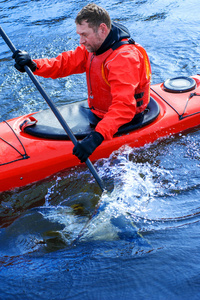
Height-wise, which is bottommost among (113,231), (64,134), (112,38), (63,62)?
(113,231)

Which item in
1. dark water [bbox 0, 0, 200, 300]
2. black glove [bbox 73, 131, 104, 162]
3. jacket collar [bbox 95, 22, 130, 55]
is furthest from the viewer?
jacket collar [bbox 95, 22, 130, 55]

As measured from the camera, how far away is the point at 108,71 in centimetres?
Answer: 272

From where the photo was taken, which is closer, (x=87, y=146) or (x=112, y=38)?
(x=87, y=146)

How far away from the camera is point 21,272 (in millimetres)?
2373

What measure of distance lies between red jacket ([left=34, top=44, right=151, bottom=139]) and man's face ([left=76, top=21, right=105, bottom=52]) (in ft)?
0.34

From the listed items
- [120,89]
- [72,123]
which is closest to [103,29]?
[120,89]

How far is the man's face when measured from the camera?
Answer: 257cm

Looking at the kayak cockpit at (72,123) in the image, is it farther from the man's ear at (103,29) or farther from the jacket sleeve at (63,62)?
the man's ear at (103,29)

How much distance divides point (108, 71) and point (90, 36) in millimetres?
309

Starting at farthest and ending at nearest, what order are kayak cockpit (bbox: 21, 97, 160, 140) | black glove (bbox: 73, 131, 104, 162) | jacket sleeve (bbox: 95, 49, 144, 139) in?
1. kayak cockpit (bbox: 21, 97, 160, 140)
2. jacket sleeve (bbox: 95, 49, 144, 139)
3. black glove (bbox: 73, 131, 104, 162)

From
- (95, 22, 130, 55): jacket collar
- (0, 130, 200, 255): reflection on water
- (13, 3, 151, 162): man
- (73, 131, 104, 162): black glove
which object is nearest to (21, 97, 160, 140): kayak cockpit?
(13, 3, 151, 162): man

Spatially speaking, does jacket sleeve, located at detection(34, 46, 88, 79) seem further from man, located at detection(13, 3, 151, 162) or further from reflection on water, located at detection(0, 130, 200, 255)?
reflection on water, located at detection(0, 130, 200, 255)

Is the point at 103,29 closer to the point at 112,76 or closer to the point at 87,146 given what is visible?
the point at 112,76

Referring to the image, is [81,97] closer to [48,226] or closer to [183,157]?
[183,157]
